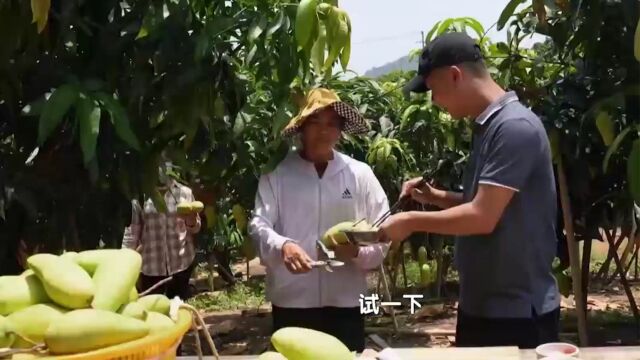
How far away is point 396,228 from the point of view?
2096 millimetres

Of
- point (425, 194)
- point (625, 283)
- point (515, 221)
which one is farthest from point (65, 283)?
point (625, 283)

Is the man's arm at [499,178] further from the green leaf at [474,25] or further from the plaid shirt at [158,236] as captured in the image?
the plaid shirt at [158,236]

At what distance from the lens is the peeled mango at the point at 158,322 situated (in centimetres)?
110

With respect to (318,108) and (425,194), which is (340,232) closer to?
(425,194)

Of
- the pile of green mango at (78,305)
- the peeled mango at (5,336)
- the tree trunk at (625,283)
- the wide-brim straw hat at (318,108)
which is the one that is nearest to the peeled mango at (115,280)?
the pile of green mango at (78,305)

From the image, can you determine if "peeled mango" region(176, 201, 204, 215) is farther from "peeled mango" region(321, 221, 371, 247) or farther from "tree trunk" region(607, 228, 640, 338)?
"tree trunk" region(607, 228, 640, 338)

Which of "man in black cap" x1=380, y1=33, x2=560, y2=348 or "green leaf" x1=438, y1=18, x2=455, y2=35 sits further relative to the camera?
"green leaf" x1=438, y1=18, x2=455, y2=35

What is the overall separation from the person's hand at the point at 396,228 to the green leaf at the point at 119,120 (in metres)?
0.70

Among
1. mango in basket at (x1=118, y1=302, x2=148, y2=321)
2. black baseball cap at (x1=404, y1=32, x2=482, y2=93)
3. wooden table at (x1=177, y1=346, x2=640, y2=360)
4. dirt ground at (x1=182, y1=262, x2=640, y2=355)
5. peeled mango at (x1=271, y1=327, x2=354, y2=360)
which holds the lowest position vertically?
dirt ground at (x1=182, y1=262, x2=640, y2=355)

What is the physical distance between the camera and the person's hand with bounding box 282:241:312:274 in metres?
2.30

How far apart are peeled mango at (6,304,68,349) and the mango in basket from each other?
0.09 m

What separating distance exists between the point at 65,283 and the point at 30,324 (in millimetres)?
73

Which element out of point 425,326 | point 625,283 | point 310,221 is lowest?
point 425,326

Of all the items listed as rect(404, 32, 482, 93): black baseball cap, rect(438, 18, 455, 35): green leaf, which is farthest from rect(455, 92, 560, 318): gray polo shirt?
rect(438, 18, 455, 35): green leaf
